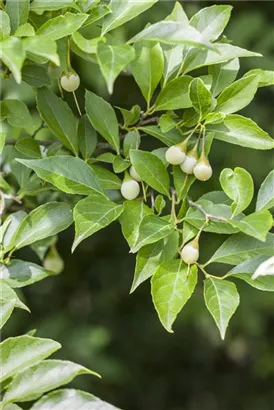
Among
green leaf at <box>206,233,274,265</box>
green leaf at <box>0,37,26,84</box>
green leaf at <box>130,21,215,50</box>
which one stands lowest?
green leaf at <box>206,233,274,265</box>

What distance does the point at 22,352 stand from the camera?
0.76 m

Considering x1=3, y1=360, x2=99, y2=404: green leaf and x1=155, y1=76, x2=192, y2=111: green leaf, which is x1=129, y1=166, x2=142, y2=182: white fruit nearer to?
x1=155, y1=76, x2=192, y2=111: green leaf

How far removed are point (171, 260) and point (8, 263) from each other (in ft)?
0.63

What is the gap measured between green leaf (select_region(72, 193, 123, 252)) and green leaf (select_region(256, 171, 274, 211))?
141mm

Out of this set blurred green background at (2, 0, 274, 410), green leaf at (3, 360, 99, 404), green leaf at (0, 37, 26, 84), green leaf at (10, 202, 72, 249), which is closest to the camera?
green leaf at (0, 37, 26, 84)

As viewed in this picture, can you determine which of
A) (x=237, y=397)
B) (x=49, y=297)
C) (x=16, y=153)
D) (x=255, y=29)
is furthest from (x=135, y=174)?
(x=237, y=397)

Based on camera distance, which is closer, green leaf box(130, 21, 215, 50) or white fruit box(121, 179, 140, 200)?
green leaf box(130, 21, 215, 50)

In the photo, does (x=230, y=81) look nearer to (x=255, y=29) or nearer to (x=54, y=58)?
(x=54, y=58)

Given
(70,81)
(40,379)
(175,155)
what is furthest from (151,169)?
(40,379)

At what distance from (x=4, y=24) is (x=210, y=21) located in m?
0.22

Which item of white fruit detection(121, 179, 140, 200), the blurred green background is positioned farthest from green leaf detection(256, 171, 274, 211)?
the blurred green background

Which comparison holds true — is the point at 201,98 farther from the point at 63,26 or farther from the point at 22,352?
the point at 22,352

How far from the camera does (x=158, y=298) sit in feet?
2.57

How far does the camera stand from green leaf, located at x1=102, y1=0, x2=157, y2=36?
77 centimetres
